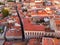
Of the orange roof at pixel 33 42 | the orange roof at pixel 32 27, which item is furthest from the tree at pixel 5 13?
the orange roof at pixel 33 42

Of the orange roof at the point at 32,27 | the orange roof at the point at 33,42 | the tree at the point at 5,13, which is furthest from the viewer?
the tree at the point at 5,13

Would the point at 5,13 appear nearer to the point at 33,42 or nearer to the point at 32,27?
the point at 32,27

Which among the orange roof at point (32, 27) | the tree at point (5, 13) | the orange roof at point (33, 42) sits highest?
the tree at point (5, 13)

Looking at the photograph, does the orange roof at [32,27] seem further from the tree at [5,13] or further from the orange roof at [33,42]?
the tree at [5,13]

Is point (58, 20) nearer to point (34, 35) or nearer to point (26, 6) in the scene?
point (34, 35)

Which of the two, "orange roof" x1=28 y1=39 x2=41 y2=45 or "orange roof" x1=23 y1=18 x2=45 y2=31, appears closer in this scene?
"orange roof" x1=28 y1=39 x2=41 y2=45

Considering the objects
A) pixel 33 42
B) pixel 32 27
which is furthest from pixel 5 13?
pixel 33 42

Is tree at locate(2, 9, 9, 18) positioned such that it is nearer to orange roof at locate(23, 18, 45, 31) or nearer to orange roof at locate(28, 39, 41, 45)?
orange roof at locate(23, 18, 45, 31)

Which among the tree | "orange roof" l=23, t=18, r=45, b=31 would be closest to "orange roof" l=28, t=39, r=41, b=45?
"orange roof" l=23, t=18, r=45, b=31

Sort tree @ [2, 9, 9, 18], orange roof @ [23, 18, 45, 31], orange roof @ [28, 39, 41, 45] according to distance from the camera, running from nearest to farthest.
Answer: orange roof @ [28, 39, 41, 45]
orange roof @ [23, 18, 45, 31]
tree @ [2, 9, 9, 18]

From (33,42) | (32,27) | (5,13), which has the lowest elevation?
(33,42)

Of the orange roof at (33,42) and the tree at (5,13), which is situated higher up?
the tree at (5,13)
